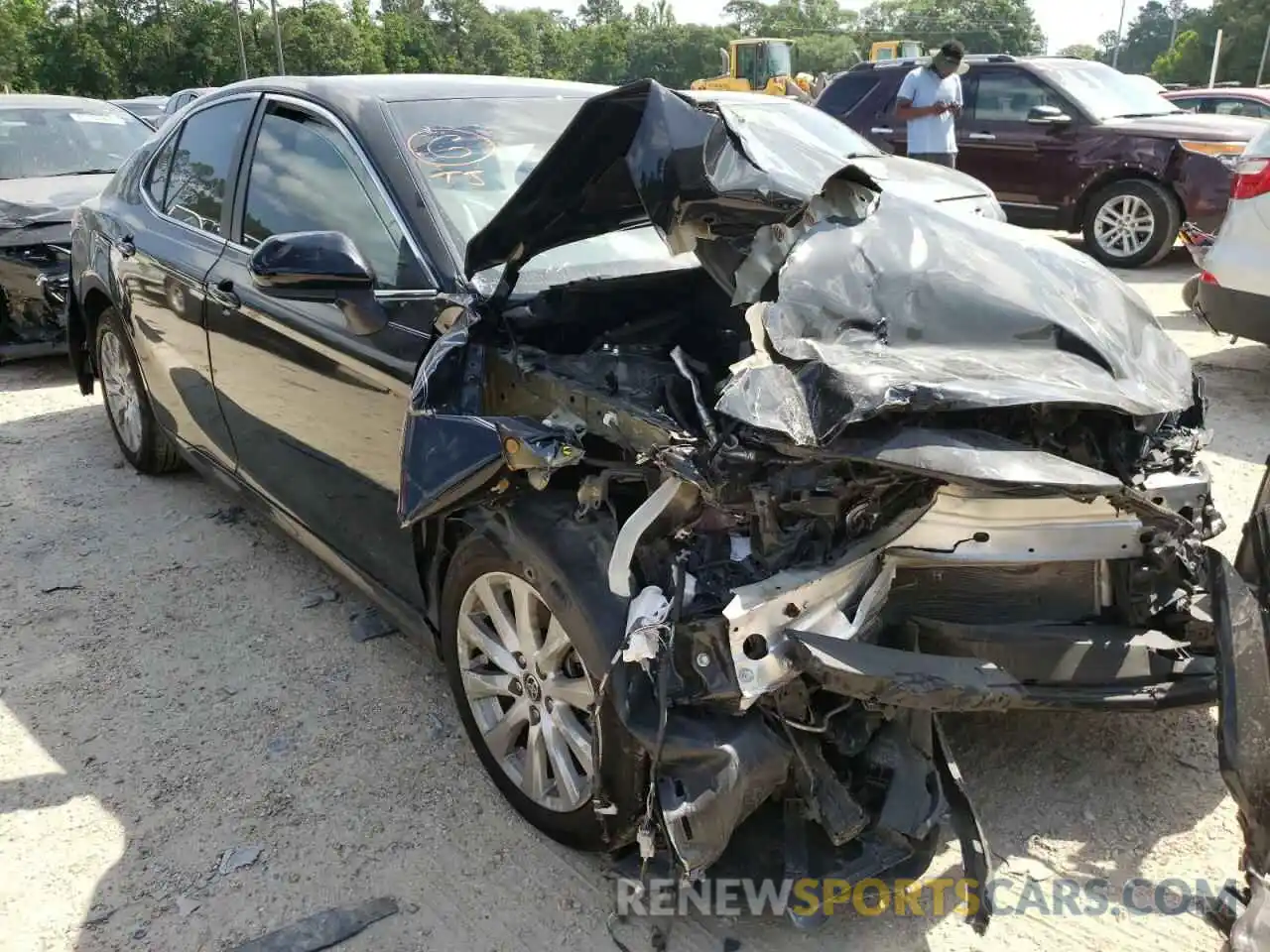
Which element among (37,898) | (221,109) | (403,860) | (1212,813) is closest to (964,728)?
(1212,813)

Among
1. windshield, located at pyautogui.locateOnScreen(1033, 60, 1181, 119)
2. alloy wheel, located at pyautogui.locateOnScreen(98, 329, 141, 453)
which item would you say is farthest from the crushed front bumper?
windshield, located at pyautogui.locateOnScreen(1033, 60, 1181, 119)

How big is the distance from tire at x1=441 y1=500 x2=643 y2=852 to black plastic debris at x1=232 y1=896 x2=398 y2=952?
0.42m

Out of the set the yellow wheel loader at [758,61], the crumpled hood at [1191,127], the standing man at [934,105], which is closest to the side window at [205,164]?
the standing man at [934,105]

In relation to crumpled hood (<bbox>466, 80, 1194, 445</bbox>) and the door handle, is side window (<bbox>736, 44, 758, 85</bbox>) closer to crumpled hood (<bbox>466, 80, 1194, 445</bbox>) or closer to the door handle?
the door handle

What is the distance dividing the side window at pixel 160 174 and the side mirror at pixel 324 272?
6.38ft

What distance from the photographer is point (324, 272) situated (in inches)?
108

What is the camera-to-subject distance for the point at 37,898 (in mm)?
2482

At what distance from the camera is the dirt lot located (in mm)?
2350

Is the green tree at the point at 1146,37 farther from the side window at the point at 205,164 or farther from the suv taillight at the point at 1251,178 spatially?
the side window at the point at 205,164

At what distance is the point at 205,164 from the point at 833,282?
2.87 meters

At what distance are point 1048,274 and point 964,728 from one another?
1.26 meters

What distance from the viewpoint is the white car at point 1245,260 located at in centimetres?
542

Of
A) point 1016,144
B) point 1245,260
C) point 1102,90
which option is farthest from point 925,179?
point 1102,90

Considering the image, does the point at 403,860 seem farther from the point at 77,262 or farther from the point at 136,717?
the point at 77,262
